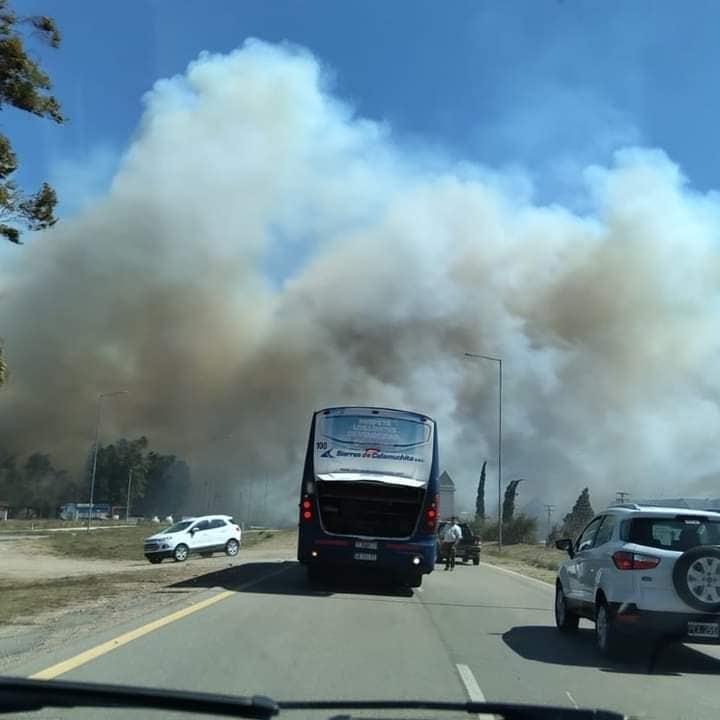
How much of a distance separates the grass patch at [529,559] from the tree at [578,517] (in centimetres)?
147

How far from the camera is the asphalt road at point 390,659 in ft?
21.6

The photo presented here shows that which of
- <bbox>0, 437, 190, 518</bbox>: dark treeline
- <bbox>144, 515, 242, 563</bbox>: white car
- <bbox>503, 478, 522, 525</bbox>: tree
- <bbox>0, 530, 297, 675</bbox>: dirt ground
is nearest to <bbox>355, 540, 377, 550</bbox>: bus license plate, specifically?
<bbox>0, 530, 297, 675</bbox>: dirt ground

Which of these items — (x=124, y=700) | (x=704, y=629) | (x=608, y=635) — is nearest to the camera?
(x=124, y=700)

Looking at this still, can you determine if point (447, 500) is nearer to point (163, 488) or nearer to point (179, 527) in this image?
point (179, 527)

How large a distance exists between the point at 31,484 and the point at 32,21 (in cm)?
11286

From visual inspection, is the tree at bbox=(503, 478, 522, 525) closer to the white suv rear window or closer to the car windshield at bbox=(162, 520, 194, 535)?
the car windshield at bbox=(162, 520, 194, 535)

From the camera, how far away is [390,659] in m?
8.04

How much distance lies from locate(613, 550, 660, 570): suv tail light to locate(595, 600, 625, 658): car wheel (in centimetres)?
51

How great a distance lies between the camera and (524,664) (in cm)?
815

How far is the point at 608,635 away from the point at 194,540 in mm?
24859

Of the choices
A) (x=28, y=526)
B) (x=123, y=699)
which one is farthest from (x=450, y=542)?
(x=28, y=526)

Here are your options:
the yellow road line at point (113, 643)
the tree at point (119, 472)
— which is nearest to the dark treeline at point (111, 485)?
the tree at point (119, 472)

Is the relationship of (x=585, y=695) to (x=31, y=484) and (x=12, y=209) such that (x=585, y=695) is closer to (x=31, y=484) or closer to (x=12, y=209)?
(x=12, y=209)

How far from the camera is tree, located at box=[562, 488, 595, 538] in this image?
1662 inches
